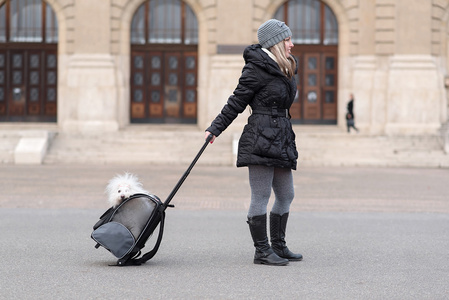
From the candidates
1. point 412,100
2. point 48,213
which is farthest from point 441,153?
point 48,213

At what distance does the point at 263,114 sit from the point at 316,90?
26554 mm

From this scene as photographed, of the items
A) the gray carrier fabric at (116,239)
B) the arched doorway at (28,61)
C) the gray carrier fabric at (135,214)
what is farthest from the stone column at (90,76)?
the gray carrier fabric at (116,239)

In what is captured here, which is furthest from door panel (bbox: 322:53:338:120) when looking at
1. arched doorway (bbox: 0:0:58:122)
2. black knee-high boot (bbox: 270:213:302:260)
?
black knee-high boot (bbox: 270:213:302:260)

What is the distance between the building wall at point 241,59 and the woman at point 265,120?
2371 centimetres

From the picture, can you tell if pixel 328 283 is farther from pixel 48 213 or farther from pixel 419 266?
pixel 48 213

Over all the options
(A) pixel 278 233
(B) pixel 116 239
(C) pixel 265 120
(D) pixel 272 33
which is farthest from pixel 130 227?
(D) pixel 272 33

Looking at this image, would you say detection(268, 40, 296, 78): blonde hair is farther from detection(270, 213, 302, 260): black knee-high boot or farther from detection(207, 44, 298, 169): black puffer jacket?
detection(270, 213, 302, 260): black knee-high boot

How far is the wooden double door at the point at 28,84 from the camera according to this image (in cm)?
3316

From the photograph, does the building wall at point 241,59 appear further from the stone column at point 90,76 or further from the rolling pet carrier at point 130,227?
the rolling pet carrier at point 130,227

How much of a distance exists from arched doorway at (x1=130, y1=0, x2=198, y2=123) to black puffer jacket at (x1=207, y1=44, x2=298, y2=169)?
25820mm

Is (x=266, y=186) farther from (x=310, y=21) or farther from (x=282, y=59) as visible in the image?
(x=310, y=21)

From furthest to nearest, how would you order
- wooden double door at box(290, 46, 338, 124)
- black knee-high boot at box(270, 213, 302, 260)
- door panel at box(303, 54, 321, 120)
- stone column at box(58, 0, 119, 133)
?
1. door panel at box(303, 54, 321, 120)
2. wooden double door at box(290, 46, 338, 124)
3. stone column at box(58, 0, 119, 133)
4. black knee-high boot at box(270, 213, 302, 260)

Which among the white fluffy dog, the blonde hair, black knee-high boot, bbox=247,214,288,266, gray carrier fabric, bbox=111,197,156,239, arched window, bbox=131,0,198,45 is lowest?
black knee-high boot, bbox=247,214,288,266

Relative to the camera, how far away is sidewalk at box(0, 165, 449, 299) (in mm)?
5988
